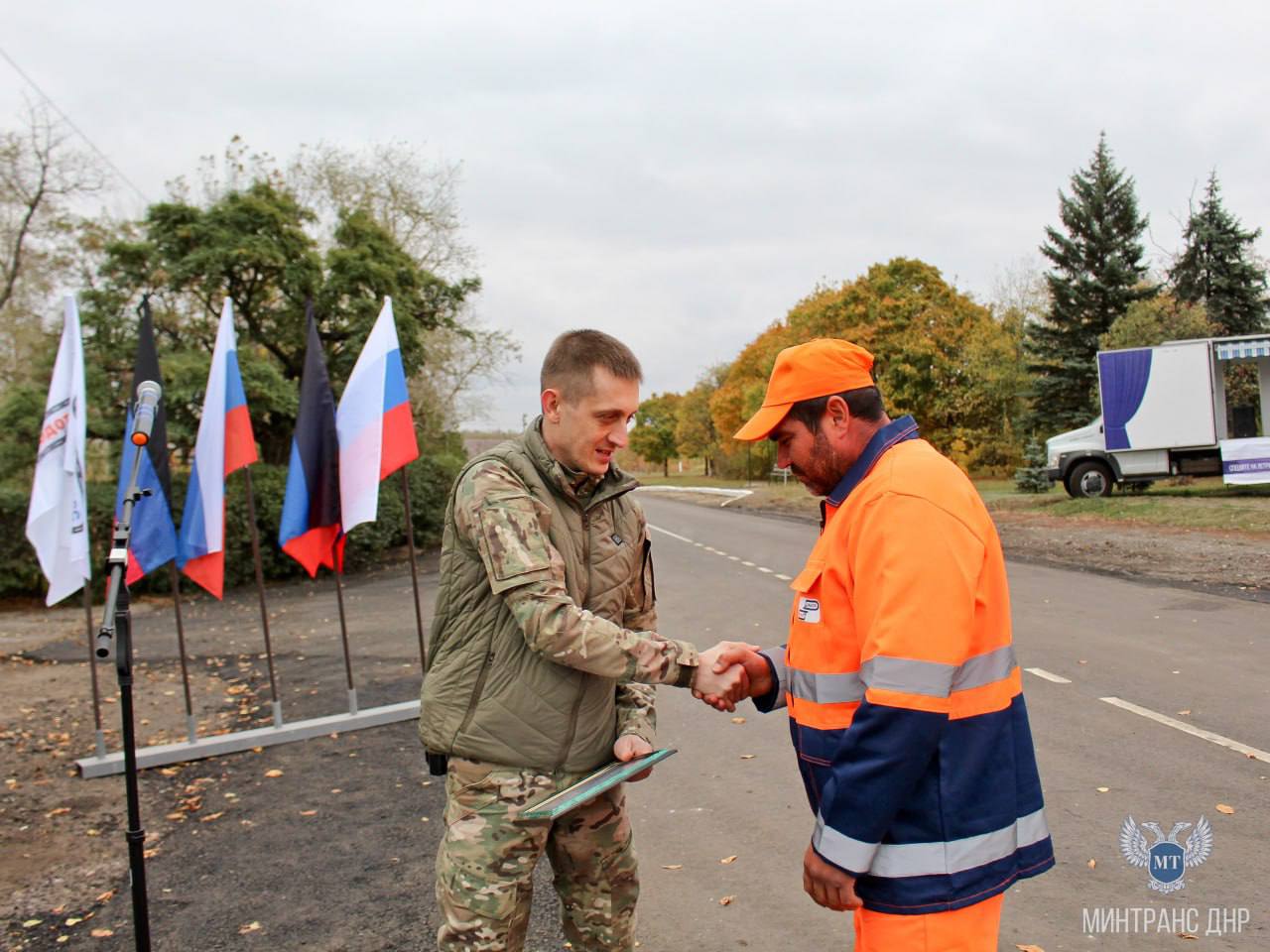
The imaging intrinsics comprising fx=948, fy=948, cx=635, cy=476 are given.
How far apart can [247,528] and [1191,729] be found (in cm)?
1802

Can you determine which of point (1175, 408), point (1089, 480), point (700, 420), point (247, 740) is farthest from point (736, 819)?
point (700, 420)

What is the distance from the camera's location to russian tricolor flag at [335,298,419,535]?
7.23 meters

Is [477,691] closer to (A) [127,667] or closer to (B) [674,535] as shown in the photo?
(A) [127,667]

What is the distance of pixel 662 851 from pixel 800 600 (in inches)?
121

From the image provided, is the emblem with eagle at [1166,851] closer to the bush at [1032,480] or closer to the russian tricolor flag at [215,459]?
the russian tricolor flag at [215,459]

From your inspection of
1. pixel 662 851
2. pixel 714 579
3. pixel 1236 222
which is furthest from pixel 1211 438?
pixel 1236 222

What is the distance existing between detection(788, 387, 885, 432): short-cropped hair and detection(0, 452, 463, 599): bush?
13866mm

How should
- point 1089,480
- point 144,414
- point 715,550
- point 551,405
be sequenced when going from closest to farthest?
1. point 551,405
2. point 144,414
3. point 715,550
4. point 1089,480

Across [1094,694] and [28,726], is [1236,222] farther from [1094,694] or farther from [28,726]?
[28,726]

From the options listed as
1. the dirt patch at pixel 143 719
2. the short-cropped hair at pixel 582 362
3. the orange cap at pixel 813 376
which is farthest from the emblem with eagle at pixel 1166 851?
the dirt patch at pixel 143 719

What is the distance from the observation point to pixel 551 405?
2.79 m

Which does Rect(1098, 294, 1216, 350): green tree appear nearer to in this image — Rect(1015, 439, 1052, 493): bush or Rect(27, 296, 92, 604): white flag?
Rect(1015, 439, 1052, 493): bush

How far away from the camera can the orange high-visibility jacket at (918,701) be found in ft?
6.42

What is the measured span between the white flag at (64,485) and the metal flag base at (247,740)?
1272mm
